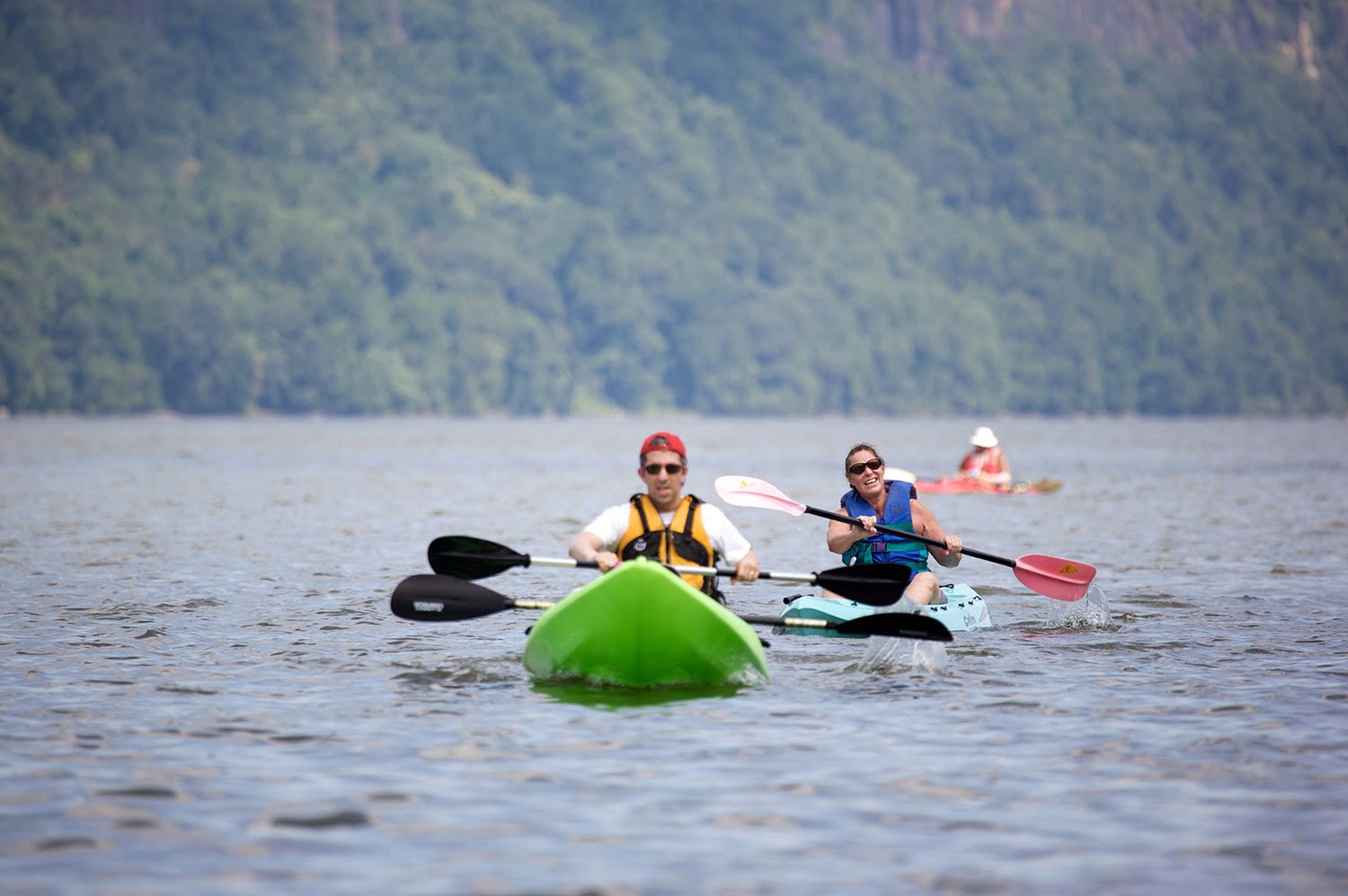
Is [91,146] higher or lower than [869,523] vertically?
higher

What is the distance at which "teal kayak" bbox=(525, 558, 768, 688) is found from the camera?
447 inches

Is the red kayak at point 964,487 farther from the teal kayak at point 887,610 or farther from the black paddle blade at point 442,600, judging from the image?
the black paddle blade at point 442,600

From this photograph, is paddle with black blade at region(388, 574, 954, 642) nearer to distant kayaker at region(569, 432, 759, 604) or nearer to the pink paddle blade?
distant kayaker at region(569, 432, 759, 604)

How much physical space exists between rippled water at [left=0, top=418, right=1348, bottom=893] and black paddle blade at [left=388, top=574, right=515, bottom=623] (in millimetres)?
466

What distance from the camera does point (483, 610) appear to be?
12.9m

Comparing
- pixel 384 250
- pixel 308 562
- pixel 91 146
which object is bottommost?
pixel 308 562

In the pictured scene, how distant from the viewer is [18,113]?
171 metres

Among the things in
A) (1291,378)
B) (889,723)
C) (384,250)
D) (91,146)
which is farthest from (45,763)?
(1291,378)

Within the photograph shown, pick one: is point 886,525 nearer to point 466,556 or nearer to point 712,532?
point 712,532

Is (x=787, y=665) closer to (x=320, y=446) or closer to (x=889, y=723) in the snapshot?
(x=889, y=723)

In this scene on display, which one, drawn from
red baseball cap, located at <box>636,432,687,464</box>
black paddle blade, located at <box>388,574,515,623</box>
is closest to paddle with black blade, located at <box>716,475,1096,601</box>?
red baseball cap, located at <box>636,432,687,464</box>

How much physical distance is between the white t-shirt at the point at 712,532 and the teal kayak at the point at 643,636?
693mm

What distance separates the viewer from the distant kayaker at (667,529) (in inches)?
482

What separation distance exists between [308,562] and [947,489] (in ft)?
56.5
